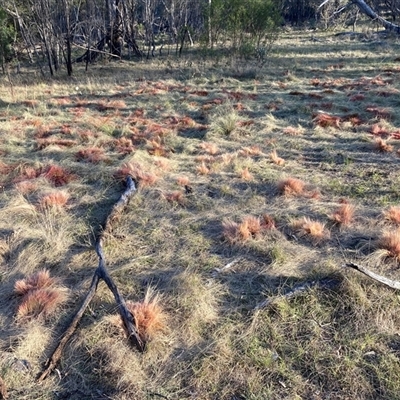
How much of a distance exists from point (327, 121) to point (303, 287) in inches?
247

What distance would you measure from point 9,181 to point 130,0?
17700 mm

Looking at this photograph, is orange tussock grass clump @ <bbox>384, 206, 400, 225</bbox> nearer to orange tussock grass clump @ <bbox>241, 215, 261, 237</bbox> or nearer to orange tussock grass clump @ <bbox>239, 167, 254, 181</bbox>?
orange tussock grass clump @ <bbox>241, 215, 261, 237</bbox>

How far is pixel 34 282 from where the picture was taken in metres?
3.74

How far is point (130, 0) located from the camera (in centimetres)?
2097

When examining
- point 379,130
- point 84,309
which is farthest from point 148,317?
point 379,130

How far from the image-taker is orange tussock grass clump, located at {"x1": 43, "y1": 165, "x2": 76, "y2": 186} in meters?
6.25

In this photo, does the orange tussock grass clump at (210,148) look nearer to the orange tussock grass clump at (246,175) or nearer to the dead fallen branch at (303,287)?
the orange tussock grass clump at (246,175)

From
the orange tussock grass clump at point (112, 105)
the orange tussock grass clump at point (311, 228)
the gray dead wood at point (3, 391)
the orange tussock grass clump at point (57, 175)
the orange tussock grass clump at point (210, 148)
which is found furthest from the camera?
the orange tussock grass clump at point (112, 105)

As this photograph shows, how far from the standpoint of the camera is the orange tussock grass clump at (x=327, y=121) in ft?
29.1

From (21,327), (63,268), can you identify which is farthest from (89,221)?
(21,327)

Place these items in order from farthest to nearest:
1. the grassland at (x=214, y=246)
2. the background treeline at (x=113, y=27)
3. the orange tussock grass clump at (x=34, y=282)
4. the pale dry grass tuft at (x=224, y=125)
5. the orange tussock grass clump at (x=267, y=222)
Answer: the background treeline at (x=113, y=27) < the pale dry grass tuft at (x=224, y=125) < the orange tussock grass clump at (x=267, y=222) < the orange tussock grass clump at (x=34, y=282) < the grassland at (x=214, y=246)

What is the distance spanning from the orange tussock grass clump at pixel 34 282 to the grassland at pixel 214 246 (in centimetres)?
9

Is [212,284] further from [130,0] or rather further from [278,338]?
[130,0]

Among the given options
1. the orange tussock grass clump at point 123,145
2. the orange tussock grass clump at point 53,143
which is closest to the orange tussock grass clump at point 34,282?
the orange tussock grass clump at point 123,145
